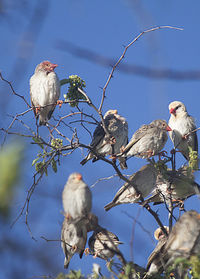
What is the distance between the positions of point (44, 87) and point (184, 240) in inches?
172

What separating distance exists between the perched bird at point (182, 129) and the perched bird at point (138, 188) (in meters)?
0.94

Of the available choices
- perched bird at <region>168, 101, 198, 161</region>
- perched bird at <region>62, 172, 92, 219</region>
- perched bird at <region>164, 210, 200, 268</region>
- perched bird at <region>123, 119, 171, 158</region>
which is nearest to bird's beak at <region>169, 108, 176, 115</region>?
perched bird at <region>168, 101, 198, 161</region>

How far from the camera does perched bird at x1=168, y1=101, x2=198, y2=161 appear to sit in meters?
7.61

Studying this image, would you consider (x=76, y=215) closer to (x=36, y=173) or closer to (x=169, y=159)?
(x=36, y=173)

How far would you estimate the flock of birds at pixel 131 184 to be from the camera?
4738 millimetres

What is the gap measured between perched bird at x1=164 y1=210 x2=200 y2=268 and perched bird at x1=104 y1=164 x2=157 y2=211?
1.66m

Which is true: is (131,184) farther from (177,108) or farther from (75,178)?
(177,108)

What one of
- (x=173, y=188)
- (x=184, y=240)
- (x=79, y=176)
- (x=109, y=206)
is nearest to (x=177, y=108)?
(x=173, y=188)

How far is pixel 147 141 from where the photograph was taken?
6637 millimetres

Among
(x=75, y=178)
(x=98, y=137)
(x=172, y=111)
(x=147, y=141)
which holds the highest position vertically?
(x=172, y=111)

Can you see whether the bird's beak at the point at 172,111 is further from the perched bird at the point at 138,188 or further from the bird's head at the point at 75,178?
the bird's head at the point at 75,178

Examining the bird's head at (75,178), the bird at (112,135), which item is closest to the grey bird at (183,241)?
the bird's head at (75,178)

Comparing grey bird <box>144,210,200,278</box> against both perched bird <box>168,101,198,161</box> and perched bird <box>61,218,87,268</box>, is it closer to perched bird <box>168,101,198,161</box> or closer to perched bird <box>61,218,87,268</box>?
perched bird <box>61,218,87,268</box>

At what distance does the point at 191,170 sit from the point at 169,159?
441mm
